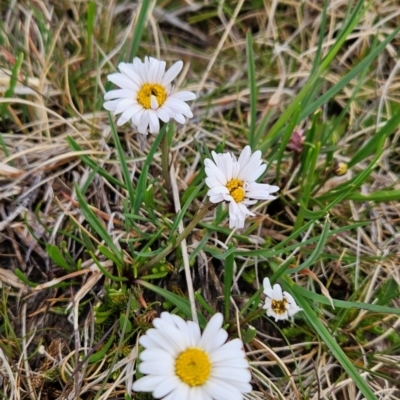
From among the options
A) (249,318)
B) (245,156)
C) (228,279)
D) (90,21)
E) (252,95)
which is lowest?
(249,318)

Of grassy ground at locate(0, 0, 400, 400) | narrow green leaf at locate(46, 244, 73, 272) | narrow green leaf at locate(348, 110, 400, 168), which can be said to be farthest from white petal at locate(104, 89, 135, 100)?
narrow green leaf at locate(348, 110, 400, 168)

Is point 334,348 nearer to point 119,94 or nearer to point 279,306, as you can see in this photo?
point 279,306

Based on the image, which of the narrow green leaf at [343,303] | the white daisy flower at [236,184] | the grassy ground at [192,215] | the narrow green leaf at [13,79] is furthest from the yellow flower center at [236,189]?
the narrow green leaf at [13,79]

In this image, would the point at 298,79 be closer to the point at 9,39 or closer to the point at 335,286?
the point at 335,286

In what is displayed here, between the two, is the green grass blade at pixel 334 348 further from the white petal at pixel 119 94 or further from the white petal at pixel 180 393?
the white petal at pixel 119 94

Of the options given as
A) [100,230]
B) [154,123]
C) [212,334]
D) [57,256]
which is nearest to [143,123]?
[154,123]

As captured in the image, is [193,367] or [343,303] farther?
[343,303]

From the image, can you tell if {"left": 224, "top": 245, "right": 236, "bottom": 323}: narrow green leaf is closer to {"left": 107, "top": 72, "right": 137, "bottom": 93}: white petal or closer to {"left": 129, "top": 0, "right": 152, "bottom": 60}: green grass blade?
{"left": 107, "top": 72, "right": 137, "bottom": 93}: white petal
